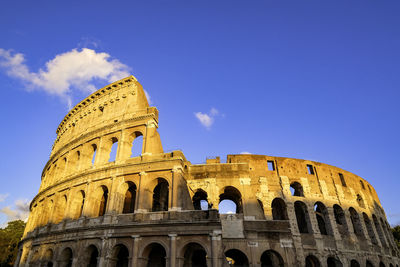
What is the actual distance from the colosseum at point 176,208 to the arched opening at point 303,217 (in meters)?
0.09

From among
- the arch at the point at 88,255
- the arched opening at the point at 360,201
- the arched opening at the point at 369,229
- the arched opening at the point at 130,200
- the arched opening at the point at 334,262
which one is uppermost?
the arched opening at the point at 360,201

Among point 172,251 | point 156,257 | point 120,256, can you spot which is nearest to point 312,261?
point 172,251

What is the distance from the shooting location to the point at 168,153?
56.5 feet

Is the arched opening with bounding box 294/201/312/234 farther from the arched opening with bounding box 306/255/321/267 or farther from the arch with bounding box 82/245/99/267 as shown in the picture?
the arch with bounding box 82/245/99/267

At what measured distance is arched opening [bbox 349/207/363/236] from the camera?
22106mm

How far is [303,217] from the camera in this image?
21234 mm

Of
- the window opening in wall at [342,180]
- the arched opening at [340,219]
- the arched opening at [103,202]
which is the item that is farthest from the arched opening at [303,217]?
the arched opening at [103,202]

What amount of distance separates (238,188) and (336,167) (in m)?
11.9

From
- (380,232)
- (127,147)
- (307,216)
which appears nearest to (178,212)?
(127,147)

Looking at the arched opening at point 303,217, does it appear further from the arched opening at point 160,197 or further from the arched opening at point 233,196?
the arched opening at point 160,197

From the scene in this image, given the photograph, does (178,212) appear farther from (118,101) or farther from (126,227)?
(118,101)

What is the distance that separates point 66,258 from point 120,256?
165 inches

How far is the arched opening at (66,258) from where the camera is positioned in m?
17.4

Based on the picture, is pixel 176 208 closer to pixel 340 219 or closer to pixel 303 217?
pixel 303 217
